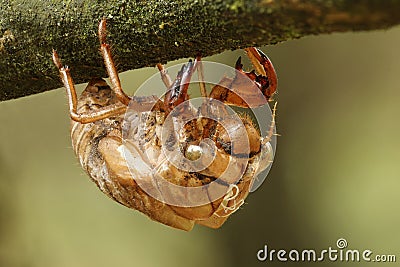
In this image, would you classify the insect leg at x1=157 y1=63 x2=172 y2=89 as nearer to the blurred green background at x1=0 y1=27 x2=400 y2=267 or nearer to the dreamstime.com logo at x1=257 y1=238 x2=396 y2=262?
the blurred green background at x1=0 y1=27 x2=400 y2=267

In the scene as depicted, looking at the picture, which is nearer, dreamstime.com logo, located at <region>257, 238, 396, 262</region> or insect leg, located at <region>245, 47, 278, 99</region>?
insect leg, located at <region>245, 47, 278, 99</region>

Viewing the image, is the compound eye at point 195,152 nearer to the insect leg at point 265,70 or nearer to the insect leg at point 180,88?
the insect leg at point 180,88

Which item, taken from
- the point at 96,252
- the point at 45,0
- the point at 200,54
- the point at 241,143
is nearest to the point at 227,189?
the point at 241,143

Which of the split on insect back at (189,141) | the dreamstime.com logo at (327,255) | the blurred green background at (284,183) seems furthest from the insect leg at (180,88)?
the dreamstime.com logo at (327,255)

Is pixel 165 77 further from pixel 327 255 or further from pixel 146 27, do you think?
pixel 327 255

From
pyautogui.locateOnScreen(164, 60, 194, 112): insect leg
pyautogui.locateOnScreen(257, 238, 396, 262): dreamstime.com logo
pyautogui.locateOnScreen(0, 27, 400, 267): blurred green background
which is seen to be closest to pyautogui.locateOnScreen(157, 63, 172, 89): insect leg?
pyautogui.locateOnScreen(164, 60, 194, 112): insect leg
